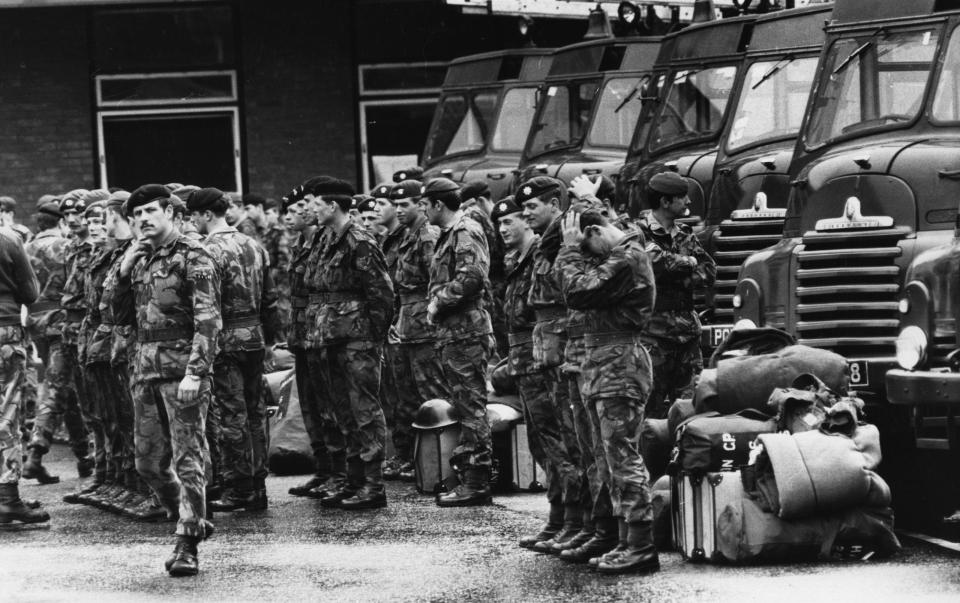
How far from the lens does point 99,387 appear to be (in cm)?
1259

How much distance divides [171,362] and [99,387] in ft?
10.1

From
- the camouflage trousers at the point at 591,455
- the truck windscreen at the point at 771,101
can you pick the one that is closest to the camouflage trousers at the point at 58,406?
the truck windscreen at the point at 771,101

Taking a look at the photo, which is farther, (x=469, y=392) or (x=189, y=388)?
(x=469, y=392)

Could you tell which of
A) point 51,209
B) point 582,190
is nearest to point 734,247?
point 582,190

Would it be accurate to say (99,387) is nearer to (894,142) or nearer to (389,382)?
(389,382)

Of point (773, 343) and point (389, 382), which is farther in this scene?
point (389, 382)

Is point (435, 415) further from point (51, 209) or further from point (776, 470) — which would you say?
point (51, 209)

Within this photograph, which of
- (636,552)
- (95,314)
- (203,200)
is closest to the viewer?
(636,552)

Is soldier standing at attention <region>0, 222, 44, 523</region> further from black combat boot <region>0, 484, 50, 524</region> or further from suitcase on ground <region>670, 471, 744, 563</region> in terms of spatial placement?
suitcase on ground <region>670, 471, 744, 563</region>

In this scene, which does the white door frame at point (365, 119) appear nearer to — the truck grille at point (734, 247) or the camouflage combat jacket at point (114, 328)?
the camouflage combat jacket at point (114, 328)

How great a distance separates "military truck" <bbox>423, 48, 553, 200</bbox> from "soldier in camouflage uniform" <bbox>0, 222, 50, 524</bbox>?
6.86 metres

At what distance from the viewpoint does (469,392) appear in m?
11.8

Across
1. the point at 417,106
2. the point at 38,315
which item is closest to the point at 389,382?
the point at 38,315

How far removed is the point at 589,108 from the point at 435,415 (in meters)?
5.74
